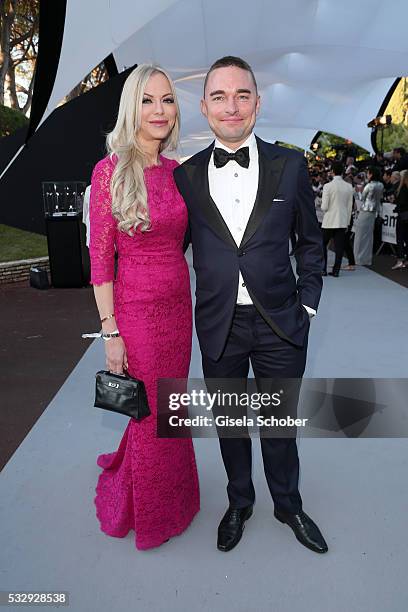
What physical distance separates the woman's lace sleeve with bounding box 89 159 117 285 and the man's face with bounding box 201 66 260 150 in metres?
0.47

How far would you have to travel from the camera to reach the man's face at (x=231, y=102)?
84.8 inches

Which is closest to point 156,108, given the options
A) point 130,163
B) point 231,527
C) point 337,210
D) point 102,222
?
point 130,163

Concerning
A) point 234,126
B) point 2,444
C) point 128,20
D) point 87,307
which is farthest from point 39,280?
point 234,126

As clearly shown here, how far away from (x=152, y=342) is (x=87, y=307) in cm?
532

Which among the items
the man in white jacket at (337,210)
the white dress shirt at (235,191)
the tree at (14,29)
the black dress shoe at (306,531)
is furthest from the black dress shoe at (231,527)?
the tree at (14,29)

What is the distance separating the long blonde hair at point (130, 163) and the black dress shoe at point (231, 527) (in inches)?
55.2

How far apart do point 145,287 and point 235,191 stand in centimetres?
55

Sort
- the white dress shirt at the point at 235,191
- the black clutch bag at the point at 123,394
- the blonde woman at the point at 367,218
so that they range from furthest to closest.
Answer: the blonde woman at the point at 367,218
the black clutch bag at the point at 123,394
the white dress shirt at the point at 235,191

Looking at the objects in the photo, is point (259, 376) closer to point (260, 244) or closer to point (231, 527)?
point (260, 244)

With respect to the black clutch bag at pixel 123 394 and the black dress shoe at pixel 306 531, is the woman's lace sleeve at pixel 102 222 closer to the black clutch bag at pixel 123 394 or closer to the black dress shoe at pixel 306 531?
the black clutch bag at pixel 123 394

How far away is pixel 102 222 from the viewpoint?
2.25 metres

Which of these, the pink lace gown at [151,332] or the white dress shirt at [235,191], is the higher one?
the white dress shirt at [235,191]

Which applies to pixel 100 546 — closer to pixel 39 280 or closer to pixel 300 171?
pixel 300 171

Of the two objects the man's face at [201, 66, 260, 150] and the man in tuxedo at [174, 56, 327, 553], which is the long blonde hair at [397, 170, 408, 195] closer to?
the man in tuxedo at [174, 56, 327, 553]
